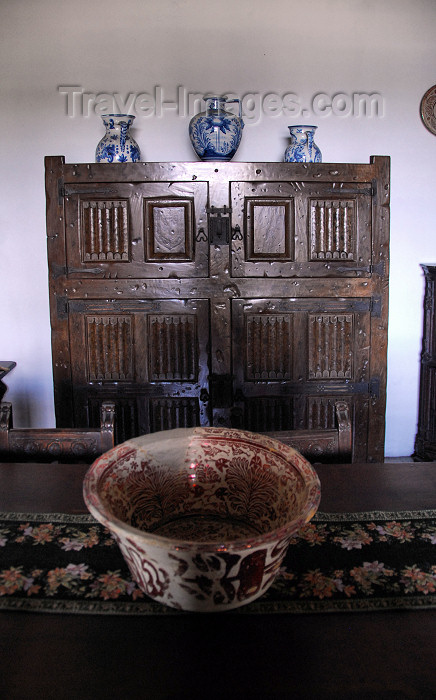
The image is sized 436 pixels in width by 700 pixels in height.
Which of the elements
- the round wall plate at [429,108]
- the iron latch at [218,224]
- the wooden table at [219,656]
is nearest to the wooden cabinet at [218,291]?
the iron latch at [218,224]

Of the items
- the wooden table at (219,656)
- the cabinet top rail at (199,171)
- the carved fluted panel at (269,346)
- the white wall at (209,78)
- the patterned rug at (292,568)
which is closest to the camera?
the wooden table at (219,656)

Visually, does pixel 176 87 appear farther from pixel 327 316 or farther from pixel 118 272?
pixel 327 316

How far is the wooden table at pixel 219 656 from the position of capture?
1.93 ft

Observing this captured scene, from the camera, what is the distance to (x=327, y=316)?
2.45 meters

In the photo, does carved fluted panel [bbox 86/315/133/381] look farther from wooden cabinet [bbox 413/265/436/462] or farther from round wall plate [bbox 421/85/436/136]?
round wall plate [bbox 421/85/436/136]

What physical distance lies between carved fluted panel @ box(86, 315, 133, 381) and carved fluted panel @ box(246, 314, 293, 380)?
1.80 feet

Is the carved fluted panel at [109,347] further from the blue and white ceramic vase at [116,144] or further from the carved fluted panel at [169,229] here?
the blue and white ceramic vase at [116,144]

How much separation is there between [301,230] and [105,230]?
871 millimetres

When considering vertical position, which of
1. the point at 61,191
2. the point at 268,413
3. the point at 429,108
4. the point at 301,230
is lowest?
the point at 268,413

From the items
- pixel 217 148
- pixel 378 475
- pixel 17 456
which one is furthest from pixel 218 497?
pixel 217 148

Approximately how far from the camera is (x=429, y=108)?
2.77m

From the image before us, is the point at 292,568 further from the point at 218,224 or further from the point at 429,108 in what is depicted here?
the point at 429,108

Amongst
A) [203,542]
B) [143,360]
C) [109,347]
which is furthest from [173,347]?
[203,542]

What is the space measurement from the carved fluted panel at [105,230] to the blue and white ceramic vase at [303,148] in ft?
2.64
